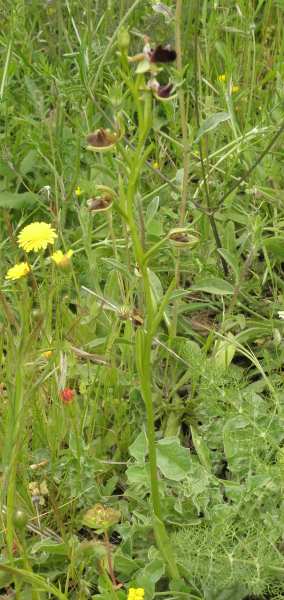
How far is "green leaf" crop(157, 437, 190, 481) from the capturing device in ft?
4.34

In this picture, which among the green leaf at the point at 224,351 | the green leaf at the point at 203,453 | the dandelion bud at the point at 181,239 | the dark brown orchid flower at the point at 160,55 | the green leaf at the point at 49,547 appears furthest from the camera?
the green leaf at the point at 224,351

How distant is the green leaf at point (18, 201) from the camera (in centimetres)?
210

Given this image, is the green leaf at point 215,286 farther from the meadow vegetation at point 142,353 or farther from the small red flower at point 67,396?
the small red flower at point 67,396

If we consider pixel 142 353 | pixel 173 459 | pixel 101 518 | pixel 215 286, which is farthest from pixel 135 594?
pixel 215 286

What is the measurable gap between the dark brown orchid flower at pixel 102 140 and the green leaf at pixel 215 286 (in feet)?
2.23

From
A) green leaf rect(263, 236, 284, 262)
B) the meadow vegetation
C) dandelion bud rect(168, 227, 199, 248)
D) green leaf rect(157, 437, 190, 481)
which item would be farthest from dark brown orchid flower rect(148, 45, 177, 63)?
green leaf rect(263, 236, 284, 262)

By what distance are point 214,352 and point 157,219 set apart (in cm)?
42

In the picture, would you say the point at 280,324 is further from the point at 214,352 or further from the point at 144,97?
the point at 144,97

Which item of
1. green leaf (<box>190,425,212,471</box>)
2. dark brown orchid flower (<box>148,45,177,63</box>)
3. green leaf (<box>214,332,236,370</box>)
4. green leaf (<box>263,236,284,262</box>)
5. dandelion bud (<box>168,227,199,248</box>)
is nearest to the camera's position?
dark brown orchid flower (<box>148,45,177,63</box>)

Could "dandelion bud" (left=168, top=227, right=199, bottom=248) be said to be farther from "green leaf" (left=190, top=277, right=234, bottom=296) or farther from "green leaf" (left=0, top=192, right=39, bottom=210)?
"green leaf" (left=0, top=192, right=39, bottom=210)

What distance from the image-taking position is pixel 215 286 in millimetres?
1695

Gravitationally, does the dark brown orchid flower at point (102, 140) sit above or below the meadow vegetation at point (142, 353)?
above

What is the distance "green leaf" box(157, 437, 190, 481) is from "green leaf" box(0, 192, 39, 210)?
0.92m

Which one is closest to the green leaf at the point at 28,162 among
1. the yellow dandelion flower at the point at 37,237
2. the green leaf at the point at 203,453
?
the yellow dandelion flower at the point at 37,237
